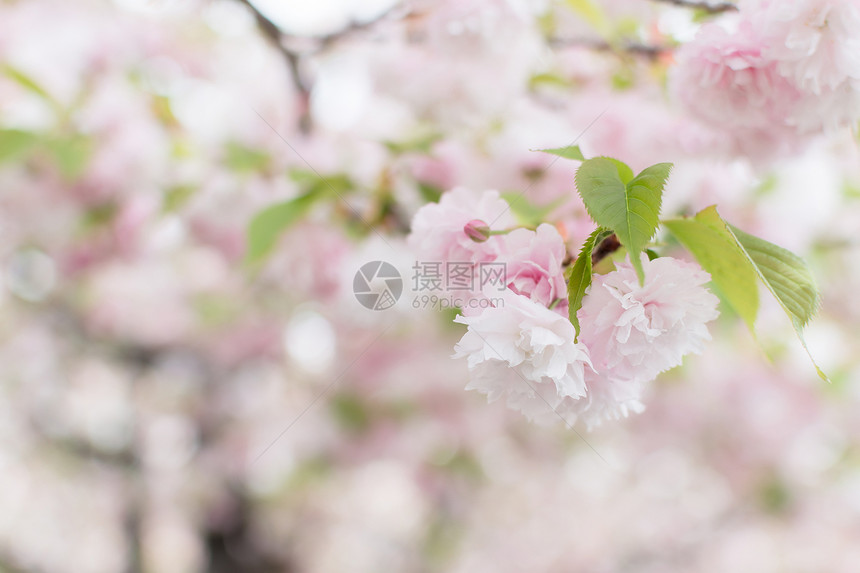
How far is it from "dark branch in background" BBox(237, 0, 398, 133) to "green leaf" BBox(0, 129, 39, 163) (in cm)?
42

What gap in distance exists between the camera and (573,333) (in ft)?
1.14

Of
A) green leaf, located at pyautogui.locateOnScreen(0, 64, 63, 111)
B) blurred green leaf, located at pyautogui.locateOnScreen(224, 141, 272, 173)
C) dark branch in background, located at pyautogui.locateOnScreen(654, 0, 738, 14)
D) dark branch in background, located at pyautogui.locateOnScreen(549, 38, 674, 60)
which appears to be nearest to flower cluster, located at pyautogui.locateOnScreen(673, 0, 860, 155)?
dark branch in background, located at pyautogui.locateOnScreen(654, 0, 738, 14)

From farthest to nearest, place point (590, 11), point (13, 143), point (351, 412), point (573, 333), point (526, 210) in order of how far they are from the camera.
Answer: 1. point (351, 412)
2. point (13, 143)
3. point (590, 11)
4. point (526, 210)
5. point (573, 333)

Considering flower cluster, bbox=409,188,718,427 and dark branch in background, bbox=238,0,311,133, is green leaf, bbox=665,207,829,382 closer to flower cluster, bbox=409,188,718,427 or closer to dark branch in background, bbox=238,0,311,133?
flower cluster, bbox=409,188,718,427

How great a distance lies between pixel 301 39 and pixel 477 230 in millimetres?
876

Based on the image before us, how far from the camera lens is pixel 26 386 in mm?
2912

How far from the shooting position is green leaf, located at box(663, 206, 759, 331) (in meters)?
0.40

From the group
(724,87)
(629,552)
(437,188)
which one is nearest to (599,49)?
(437,188)

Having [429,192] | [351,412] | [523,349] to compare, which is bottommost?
[351,412]

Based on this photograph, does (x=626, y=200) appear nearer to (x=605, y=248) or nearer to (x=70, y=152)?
(x=605, y=248)

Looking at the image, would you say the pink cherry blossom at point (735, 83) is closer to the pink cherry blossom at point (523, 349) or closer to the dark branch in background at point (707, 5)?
the dark branch in background at point (707, 5)

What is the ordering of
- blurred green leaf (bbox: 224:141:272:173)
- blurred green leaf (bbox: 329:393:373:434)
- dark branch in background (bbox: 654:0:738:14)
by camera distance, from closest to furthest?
dark branch in background (bbox: 654:0:738:14) → blurred green leaf (bbox: 224:141:272:173) → blurred green leaf (bbox: 329:393:373:434)

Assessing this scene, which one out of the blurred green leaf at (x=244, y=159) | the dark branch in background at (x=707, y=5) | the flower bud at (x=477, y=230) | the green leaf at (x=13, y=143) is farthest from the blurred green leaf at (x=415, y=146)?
the green leaf at (x=13, y=143)

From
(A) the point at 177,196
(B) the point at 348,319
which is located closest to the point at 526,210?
(B) the point at 348,319
